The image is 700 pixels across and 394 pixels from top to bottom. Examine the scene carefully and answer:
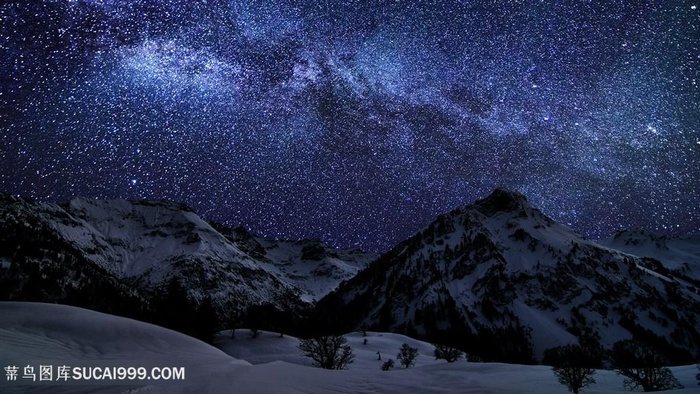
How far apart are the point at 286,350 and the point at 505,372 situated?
58.1 metres

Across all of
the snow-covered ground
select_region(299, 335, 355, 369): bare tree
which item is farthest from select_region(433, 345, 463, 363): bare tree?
the snow-covered ground

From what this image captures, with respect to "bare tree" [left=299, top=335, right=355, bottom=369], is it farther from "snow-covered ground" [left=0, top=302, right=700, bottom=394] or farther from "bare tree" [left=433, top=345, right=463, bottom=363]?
"snow-covered ground" [left=0, top=302, right=700, bottom=394]

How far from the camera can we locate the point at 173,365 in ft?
57.1

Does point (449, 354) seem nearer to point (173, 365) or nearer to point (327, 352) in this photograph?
point (327, 352)

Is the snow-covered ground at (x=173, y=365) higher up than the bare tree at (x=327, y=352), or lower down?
higher up

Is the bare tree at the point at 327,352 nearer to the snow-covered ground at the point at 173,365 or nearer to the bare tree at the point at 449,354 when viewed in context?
the bare tree at the point at 449,354

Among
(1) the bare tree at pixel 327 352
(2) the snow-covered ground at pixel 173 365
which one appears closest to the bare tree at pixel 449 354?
(1) the bare tree at pixel 327 352

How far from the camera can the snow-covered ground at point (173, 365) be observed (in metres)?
13.9

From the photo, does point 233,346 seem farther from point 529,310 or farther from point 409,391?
point 529,310

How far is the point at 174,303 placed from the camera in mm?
72062

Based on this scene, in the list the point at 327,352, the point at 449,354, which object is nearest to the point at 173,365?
the point at 327,352

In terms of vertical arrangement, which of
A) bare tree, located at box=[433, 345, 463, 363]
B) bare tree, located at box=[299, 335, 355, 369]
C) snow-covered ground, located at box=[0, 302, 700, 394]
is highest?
snow-covered ground, located at box=[0, 302, 700, 394]

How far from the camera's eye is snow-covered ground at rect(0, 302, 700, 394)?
13.9 meters

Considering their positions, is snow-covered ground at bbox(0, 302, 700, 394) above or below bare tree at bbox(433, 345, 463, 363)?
above
